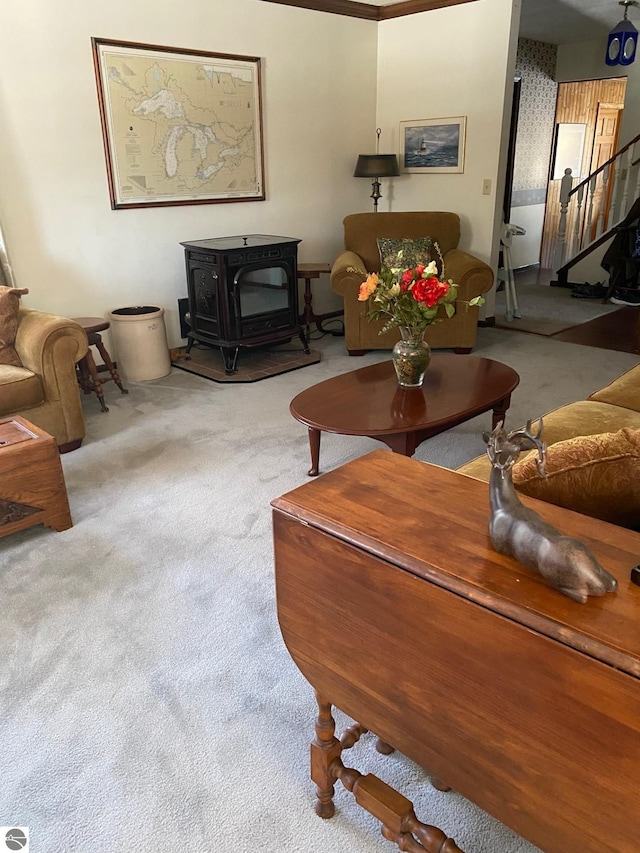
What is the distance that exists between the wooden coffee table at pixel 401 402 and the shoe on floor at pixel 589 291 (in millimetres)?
4218

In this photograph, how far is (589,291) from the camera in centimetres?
700

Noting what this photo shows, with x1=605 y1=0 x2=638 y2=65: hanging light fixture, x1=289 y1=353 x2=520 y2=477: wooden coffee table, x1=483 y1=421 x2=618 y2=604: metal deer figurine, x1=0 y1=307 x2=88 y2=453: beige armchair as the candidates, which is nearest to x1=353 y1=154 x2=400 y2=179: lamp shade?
x1=605 y1=0 x2=638 y2=65: hanging light fixture

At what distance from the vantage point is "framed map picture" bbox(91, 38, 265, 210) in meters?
4.19

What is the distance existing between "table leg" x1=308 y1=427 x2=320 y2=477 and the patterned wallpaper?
5910 mm

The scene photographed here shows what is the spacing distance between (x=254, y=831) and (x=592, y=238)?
746cm

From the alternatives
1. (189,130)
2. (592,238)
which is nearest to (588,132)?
(592,238)

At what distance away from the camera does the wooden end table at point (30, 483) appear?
96.9 inches

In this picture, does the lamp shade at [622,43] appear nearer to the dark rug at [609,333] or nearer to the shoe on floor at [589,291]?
the dark rug at [609,333]

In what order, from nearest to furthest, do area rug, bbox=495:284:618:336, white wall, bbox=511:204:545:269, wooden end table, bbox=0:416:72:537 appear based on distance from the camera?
wooden end table, bbox=0:416:72:537 < area rug, bbox=495:284:618:336 < white wall, bbox=511:204:545:269

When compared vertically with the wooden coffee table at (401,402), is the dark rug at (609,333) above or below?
below

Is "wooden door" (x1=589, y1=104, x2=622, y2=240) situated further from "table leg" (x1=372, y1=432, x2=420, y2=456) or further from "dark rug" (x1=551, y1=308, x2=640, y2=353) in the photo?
"table leg" (x1=372, y1=432, x2=420, y2=456)

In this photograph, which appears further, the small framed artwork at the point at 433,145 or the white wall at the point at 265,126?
the small framed artwork at the point at 433,145

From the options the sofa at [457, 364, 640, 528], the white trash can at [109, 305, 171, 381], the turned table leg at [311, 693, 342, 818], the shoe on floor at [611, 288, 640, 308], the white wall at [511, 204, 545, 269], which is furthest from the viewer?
the white wall at [511, 204, 545, 269]

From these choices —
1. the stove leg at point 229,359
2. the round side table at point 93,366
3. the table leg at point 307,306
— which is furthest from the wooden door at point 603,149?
the round side table at point 93,366
